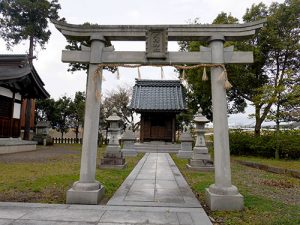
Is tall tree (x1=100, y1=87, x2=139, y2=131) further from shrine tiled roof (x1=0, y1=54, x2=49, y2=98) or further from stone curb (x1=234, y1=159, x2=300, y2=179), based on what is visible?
stone curb (x1=234, y1=159, x2=300, y2=179)

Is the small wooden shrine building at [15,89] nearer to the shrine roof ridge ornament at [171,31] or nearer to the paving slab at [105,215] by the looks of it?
the shrine roof ridge ornament at [171,31]

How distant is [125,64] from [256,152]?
615 inches

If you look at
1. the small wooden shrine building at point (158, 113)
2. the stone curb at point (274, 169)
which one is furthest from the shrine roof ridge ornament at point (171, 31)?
the small wooden shrine building at point (158, 113)

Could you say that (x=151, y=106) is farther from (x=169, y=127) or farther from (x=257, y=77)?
(x=257, y=77)

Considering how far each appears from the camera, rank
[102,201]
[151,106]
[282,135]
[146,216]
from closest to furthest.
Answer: [146,216] < [102,201] < [282,135] < [151,106]

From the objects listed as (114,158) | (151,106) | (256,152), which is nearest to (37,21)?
(151,106)

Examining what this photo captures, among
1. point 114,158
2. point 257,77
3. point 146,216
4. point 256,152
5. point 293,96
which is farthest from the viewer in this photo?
point 257,77

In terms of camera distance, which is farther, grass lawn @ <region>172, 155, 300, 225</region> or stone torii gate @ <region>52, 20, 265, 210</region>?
stone torii gate @ <region>52, 20, 265, 210</region>

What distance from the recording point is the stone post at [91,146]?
234 inches

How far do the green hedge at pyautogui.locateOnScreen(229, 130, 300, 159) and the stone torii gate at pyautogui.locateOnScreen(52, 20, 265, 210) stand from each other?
13131 millimetres

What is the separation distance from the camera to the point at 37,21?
25969 millimetres

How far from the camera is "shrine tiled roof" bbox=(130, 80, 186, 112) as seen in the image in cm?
2380

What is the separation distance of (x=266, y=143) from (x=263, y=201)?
42.5ft

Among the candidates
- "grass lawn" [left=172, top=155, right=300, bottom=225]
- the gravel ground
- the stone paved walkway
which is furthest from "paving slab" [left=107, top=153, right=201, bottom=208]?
the gravel ground
